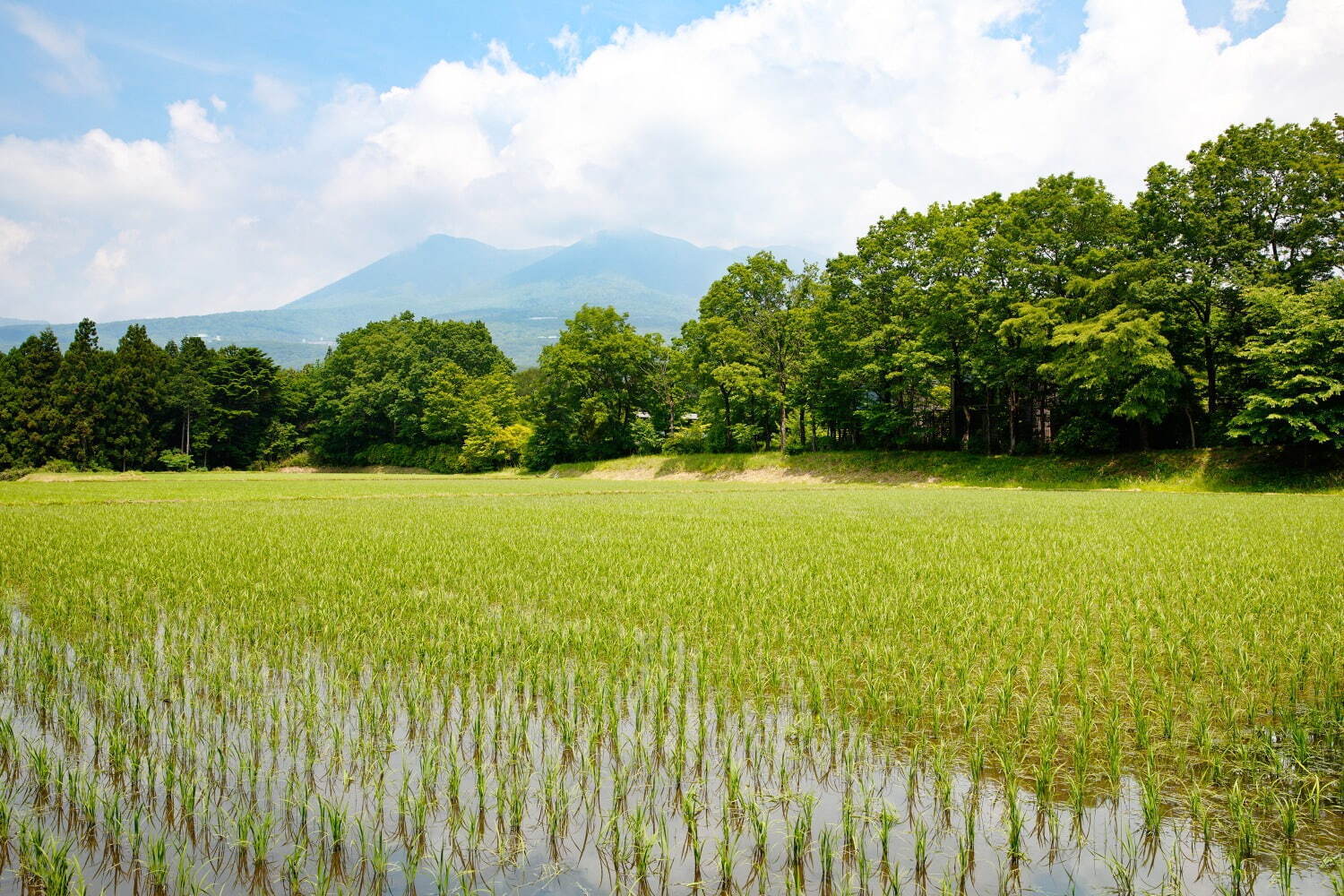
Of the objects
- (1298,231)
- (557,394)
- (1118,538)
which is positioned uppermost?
(1298,231)

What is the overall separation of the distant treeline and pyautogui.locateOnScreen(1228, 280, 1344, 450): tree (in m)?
0.10

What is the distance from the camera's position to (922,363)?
35406 mm

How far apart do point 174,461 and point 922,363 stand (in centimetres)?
6148

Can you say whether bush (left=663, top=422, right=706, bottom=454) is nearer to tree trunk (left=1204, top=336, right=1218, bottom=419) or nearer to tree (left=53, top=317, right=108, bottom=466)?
tree trunk (left=1204, top=336, right=1218, bottom=419)

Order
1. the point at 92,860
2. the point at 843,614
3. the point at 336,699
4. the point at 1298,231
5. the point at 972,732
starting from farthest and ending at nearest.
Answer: the point at 1298,231, the point at 843,614, the point at 336,699, the point at 972,732, the point at 92,860

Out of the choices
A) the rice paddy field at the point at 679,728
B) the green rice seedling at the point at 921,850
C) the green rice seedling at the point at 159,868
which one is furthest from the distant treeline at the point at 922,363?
the green rice seedling at the point at 159,868

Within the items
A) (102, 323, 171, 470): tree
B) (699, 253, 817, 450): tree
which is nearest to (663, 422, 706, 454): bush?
(699, 253, 817, 450): tree

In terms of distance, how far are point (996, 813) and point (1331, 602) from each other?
22.0ft

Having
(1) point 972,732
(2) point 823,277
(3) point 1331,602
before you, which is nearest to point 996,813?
(1) point 972,732

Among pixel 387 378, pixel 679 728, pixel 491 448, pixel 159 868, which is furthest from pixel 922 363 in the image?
pixel 387 378

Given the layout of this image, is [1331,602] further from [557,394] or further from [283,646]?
[557,394]

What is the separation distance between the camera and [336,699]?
503cm

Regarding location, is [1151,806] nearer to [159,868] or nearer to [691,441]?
[159,868]

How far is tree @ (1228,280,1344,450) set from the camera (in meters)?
23.7
